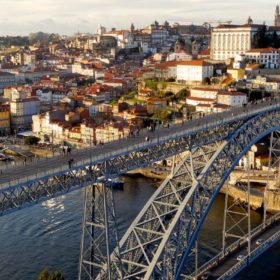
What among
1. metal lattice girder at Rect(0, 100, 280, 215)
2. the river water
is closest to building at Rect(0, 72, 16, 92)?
the river water

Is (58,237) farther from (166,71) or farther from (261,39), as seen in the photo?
(261,39)

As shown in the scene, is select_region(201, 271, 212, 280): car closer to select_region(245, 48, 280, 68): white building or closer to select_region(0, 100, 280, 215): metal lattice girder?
select_region(0, 100, 280, 215): metal lattice girder

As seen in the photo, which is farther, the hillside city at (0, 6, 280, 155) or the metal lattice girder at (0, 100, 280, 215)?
the hillside city at (0, 6, 280, 155)

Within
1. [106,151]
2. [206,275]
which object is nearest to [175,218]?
[106,151]

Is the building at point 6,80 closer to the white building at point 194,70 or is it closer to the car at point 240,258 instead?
the white building at point 194,70

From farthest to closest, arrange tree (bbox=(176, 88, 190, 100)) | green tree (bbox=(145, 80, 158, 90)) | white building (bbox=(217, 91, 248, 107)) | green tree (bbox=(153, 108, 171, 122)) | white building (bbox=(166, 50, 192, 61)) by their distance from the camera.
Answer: white building (bbox=(166, 50, 192, 61))
green tree (bbox=(145, 80, 158, 90))
tree (bbox=(176, 88, 190, 100))
green tree (bbox=(153, 108, 171, 122))
white building (bbox=(217, 91, 248, 107))

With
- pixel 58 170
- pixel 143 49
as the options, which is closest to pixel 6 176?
pixel 58 170

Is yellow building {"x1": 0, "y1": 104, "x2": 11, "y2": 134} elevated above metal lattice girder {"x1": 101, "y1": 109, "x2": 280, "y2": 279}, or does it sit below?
below

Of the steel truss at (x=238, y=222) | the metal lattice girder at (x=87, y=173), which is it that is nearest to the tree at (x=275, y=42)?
the steel truss at (x=238, y=222)
